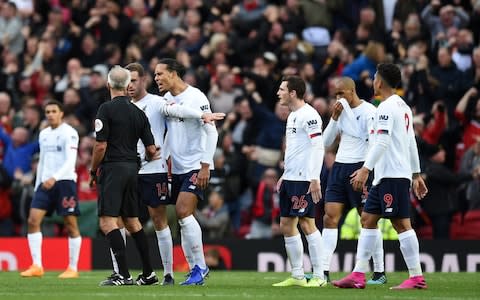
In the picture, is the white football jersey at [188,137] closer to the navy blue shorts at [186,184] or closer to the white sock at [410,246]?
the navy blue shorts at [186,184]

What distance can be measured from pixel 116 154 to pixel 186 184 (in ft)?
3.54

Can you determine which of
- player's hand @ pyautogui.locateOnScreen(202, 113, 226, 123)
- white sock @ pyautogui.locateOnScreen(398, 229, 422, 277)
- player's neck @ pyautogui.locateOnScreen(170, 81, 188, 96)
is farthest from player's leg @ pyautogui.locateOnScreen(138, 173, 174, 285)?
white sock @ pyautogui.locateOnScreen(398, 229, 422, 277)

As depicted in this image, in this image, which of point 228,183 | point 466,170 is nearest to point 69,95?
point 228,183

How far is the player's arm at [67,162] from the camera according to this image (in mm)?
19344

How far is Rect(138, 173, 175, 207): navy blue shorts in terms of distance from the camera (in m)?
15.8

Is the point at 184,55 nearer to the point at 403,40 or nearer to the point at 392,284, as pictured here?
the point at 403,40

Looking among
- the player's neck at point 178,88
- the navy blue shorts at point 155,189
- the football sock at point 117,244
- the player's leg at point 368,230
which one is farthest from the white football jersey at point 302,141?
the football sock at point 117,244

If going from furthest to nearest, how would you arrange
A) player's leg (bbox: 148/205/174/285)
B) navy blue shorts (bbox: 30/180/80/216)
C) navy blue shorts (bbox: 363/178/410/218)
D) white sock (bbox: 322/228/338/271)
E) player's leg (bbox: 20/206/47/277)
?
navy blue shorts (bbox: 30/180/80/216), player's leg (bbox: 20/206/47/277), white sock (bbox: 322/228/338/271), player's leg (bbox: 148/205/174/285), navy blue shorts (bbox: 363/178/410/218)

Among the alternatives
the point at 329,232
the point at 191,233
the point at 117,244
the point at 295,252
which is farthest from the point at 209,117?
the point at 329,232

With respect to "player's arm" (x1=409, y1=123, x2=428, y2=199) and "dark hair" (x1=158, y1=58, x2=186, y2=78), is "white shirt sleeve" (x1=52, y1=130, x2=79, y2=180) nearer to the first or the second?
"dark hair" (x1=158, y1=58, x2=186, y2=78)

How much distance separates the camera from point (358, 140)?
16.7m

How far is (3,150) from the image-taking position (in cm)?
2533

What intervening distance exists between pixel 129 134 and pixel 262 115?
9638mm

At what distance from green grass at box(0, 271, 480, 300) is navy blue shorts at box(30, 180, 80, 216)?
1788mm
